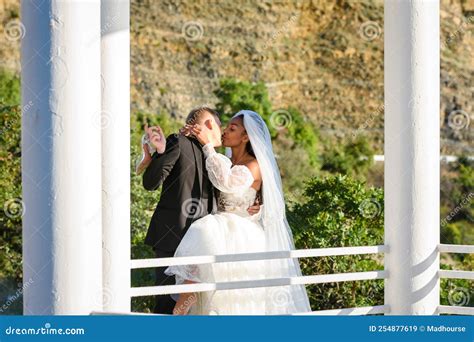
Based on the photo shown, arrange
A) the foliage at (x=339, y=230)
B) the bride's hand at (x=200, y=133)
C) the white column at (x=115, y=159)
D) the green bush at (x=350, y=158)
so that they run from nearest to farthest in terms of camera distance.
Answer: the white column at (x=115, y=159) → the bride's hand at (x=200, y=133) → the foliage at (x=339, y=230) → the green bush at (x=350, y=158)

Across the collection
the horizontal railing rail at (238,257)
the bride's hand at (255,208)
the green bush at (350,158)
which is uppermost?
the green bush at (350,158)

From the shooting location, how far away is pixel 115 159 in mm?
4723

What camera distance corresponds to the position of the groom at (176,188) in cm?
566


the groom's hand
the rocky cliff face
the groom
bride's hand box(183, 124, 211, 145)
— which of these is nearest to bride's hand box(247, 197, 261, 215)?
the groom

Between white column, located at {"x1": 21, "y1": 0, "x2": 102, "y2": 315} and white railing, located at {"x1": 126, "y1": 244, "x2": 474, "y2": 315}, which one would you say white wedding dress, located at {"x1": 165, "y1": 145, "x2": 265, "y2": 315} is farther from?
white column, located at {"x1": 21, "y1": 0, "x2": 102, "y2": 315}

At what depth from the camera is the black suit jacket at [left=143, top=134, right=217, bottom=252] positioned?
5664mm

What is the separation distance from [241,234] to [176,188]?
47 cm

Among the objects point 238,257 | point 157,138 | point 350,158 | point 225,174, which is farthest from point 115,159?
point 350,158

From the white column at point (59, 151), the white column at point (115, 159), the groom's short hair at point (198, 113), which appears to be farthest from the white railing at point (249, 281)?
the groom's short hair at point (198, 113)

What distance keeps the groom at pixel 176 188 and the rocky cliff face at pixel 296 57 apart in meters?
23.8

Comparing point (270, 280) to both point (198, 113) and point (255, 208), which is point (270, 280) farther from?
point (198, 113)

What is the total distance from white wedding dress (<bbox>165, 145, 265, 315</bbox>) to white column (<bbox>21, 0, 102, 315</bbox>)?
5.15 feet

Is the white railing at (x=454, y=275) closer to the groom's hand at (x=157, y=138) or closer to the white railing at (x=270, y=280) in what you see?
the white railing at (x=270, y=280)

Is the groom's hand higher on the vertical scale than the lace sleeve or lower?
higher
